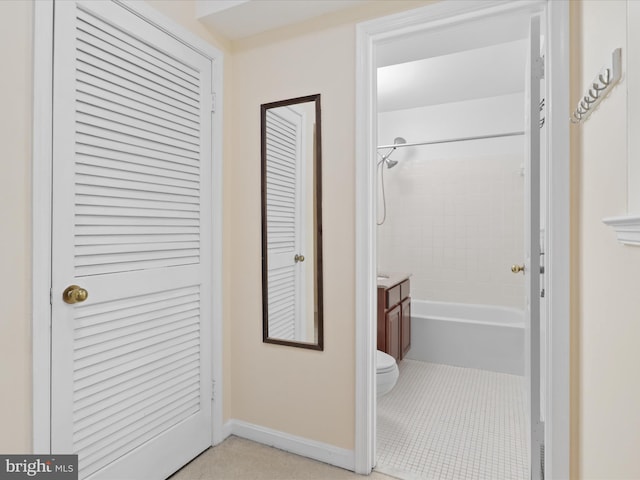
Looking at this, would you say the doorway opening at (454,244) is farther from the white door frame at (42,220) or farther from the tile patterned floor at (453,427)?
the white door frame at (42,220)

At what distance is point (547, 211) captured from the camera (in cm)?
145

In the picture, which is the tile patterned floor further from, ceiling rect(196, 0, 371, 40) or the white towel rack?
ceiling rect(196, 0, 371, 40)

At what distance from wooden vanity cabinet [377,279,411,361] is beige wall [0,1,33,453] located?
2.02 metres

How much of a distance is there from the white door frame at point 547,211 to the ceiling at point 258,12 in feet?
0.71

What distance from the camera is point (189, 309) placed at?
6.02 ft

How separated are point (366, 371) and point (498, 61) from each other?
7.91ft

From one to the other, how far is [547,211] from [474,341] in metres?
1.93

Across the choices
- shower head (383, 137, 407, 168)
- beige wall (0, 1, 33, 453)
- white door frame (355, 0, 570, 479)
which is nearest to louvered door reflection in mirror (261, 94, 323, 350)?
white door frame (355, 0, 570, 479)

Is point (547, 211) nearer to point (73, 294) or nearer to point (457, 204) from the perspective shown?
point (73, 294)

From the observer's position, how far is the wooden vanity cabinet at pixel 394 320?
2.68 meters

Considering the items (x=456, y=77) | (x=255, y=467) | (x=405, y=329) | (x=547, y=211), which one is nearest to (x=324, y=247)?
(x=547, y=211)

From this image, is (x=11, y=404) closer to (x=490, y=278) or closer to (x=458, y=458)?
(x=458, y=458)

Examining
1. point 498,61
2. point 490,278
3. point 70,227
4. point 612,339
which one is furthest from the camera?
point 490,278

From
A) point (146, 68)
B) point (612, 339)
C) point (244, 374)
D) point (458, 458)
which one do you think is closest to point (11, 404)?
point (244, 374)
